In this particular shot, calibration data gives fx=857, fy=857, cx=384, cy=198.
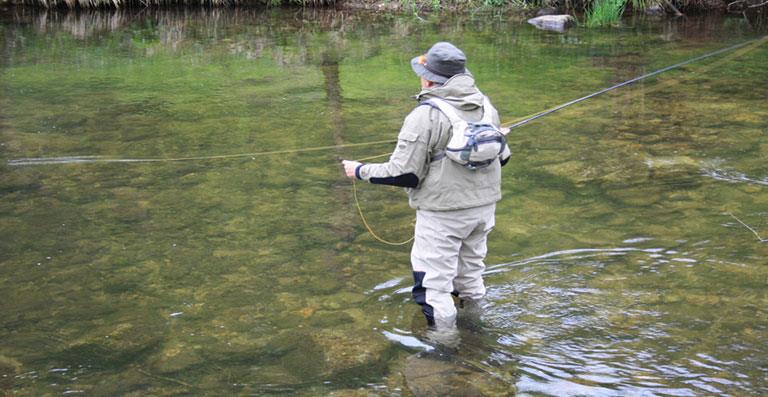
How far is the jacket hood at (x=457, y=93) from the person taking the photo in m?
3.83

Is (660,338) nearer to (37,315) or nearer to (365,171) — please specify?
(365,171)

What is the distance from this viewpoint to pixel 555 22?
46.2 feet

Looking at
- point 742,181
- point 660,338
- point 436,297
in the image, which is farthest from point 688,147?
point 436,297

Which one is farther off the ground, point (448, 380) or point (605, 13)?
point (605, 13)

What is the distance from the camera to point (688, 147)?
733cm

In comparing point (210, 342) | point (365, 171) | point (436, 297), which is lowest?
point (210, 342)

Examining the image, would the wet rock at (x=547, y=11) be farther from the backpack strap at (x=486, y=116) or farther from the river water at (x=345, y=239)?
the backpack strap at (x=486, y=116)

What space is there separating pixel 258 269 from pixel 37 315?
4.10 ft

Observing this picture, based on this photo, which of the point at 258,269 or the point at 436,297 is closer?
the point at 436,297

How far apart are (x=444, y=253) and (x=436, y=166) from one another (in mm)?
433

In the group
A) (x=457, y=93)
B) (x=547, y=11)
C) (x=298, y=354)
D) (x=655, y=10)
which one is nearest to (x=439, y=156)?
(x=457, y=93)

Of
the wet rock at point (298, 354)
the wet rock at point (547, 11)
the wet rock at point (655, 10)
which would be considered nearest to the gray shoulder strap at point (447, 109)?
the wet rock at point (298, 354)

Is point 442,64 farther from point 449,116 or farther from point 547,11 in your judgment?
point 547,11

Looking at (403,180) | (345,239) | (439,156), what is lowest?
(345,239)
